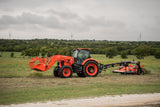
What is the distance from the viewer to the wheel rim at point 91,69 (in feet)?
55.9

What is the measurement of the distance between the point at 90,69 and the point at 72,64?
165 centimetres

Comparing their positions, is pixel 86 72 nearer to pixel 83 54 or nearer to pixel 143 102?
pixel 83 54

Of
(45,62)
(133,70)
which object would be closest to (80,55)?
(45,62)

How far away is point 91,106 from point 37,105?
212cm

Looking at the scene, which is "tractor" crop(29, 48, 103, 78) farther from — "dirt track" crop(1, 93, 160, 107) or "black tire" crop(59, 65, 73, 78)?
"dirt track" crop(1, 93, 160, 107)

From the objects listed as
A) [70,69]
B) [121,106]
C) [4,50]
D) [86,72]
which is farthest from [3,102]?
[4,50]

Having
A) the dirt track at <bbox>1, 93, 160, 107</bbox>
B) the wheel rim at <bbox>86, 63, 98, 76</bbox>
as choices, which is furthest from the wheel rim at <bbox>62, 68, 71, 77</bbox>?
the dirt track at <bbox>1, 93, 160, 107</bbox>

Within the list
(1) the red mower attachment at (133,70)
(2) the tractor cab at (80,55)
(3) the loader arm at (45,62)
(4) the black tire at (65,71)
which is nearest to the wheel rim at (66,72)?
(4) the black tire at (65,71)

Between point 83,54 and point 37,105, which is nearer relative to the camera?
point 37,105

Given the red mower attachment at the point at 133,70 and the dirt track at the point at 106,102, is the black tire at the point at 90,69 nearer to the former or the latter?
the red mower attachment at the point at 133,70

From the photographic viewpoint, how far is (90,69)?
17219 millimetres

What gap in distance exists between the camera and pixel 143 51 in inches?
2330

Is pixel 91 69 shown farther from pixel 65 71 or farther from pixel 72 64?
pixel 65 71

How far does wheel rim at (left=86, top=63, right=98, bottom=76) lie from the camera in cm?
1705
